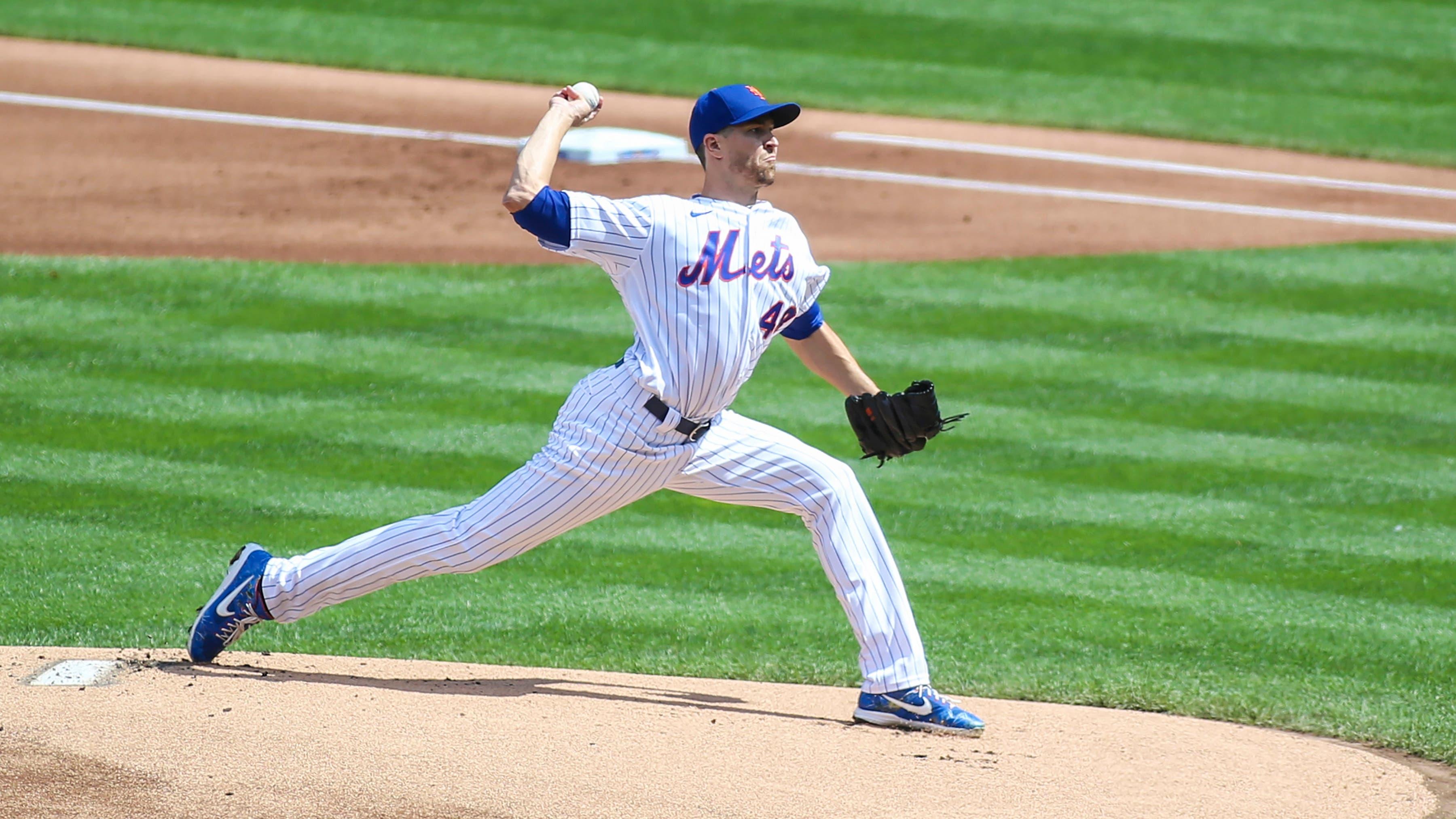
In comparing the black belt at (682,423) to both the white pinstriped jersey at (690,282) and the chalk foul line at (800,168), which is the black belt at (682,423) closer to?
the white pinstriped jersey at (690,282)

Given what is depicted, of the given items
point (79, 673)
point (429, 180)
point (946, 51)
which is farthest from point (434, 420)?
point (946, 51)

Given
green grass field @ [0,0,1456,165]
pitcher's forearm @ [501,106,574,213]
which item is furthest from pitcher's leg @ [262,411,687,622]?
green grass field @ [0,0,1456,165]

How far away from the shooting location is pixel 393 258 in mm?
9422

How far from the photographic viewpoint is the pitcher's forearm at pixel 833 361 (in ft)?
14.8

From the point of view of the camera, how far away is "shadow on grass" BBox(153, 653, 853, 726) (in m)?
4.40

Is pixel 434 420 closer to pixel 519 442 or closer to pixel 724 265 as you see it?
pixel 519 442

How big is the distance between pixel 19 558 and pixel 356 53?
31.1 ft

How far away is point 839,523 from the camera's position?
4.39 m

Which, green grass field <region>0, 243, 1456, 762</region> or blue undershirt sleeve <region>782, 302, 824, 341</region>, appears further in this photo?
green grass field <region>0, 243, 1456, 762</region>

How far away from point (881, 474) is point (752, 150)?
312cm

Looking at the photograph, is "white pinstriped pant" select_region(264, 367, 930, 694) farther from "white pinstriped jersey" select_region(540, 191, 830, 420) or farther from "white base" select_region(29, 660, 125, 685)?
"white base" select_region(29, 660, 125, 685)

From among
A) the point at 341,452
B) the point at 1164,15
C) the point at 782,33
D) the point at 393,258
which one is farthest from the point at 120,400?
the point at 1164,15

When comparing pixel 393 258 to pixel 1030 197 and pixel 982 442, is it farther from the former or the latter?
pixel 1030 197

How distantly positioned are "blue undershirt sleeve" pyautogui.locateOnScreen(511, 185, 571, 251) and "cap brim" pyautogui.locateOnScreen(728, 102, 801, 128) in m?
0.49
